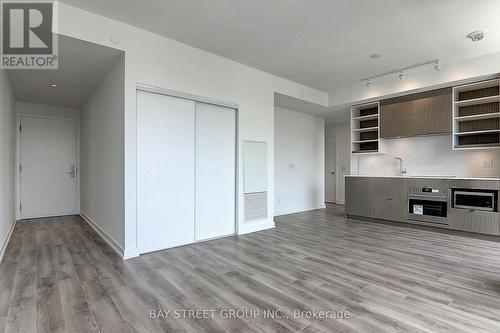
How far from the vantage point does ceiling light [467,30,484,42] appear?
3511mm

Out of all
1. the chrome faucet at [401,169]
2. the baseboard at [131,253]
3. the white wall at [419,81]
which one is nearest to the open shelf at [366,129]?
the white wall at [419,81]

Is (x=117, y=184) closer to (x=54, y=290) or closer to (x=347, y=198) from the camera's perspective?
(x=54, y=290)

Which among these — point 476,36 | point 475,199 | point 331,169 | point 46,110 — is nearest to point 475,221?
point 475,199

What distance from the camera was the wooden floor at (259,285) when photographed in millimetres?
1868

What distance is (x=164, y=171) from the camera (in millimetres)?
3574

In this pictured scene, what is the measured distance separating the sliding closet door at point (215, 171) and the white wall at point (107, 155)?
1072mm

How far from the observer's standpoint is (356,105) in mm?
6027

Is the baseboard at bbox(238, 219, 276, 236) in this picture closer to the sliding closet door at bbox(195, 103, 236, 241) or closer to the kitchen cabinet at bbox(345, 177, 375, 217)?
the sliding closet door at bbox(195, 103, 236, 241)

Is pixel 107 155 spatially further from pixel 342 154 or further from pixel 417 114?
pixel 342 154

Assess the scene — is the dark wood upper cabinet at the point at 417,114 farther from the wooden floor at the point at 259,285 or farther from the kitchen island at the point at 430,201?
the wooden floor at the point at 259,285

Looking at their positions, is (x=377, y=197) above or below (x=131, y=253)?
above

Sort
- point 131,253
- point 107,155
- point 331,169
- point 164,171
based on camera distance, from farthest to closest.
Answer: point 331,169, point 107,155, point 164,171, point 131,253

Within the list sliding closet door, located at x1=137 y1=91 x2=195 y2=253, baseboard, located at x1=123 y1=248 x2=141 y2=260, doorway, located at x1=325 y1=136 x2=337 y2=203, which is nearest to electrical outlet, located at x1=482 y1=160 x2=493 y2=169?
doorway, located at x1=325 y1=136 x2=337 y2=203

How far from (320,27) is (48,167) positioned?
6396 millimetres
